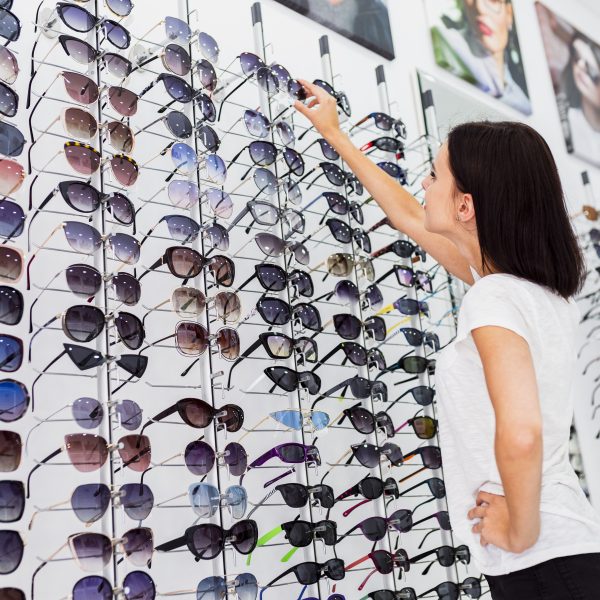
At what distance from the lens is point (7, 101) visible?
4.87ft

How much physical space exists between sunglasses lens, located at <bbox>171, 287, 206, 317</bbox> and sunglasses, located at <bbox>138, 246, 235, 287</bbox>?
0.10 feet

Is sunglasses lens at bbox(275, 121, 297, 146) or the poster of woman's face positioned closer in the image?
sunglasses lens at bbox(275, 121, 297, 146)

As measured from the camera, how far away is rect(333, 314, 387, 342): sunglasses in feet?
6.63

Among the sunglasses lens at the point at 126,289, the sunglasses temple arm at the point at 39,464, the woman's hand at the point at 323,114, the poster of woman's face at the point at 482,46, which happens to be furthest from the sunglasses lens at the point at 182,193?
the poster of woman's face at the point at 482,46

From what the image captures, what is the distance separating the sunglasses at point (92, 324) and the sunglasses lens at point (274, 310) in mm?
319

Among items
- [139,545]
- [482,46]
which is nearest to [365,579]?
[139,545]

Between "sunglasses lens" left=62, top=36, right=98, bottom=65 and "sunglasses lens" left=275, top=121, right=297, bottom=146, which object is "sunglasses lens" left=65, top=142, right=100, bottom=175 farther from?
"sunglasses lens" left=275, top=121, right=297, bottom=146

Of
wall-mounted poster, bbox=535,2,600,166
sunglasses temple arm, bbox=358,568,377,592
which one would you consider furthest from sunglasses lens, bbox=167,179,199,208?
wall-mounted poster, bbox=535,2,600,166

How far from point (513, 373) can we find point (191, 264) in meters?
0.81

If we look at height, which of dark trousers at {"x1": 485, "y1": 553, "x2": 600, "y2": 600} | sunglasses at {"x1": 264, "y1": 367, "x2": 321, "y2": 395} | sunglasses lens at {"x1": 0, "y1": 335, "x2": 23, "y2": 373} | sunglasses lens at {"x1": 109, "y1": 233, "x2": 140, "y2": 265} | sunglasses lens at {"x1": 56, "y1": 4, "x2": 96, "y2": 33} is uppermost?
sunglasses lens at {"x1": 56, "y1": 4, "x2": 96, "y2": 33}

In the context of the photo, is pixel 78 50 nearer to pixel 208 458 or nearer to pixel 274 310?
pixel 274 310

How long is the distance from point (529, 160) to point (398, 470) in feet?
3.85

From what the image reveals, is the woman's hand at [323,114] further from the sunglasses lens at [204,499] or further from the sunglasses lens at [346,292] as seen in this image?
the sunglasses lens at [204,499]

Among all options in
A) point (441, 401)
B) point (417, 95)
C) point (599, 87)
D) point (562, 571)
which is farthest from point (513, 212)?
point (599, 87)
